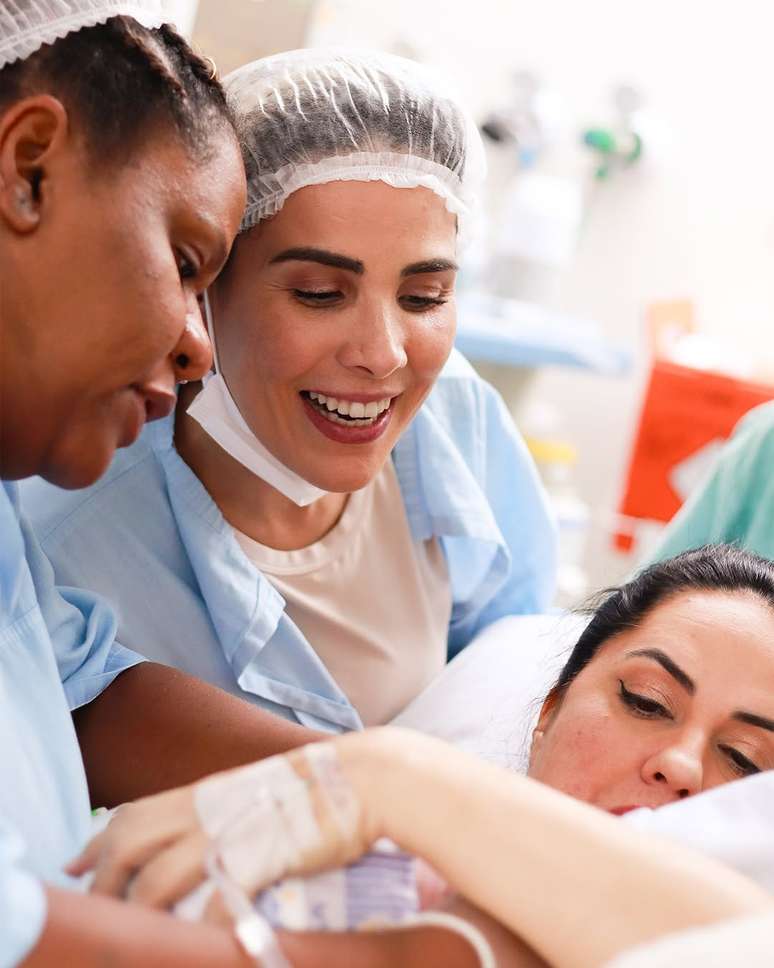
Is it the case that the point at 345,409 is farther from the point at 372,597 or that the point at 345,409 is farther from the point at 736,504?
the point at 736,504

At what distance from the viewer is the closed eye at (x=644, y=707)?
1.37 meters

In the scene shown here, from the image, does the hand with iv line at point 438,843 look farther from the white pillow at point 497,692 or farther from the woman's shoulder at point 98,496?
the white pillow at point 497,692

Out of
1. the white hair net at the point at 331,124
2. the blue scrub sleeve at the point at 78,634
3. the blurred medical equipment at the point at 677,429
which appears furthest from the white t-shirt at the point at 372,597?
the blurred medical equipment at the point at 677,429

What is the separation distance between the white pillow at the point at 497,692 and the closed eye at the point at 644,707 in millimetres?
317

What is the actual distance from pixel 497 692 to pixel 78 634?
0.77 m

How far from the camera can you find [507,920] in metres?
0.87

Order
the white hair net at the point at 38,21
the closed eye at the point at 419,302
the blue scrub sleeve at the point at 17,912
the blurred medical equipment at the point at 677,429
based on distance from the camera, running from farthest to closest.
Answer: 1. the blurred medical equipment at the point at 677,429
2. the closed eye at the point at 419,302
3. the white hair net at the point at 38,21
4. the blue scrub sleeve at the point at 17,912

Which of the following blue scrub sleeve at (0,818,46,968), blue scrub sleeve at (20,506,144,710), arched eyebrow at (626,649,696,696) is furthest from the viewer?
arched eyebrow at (626,649,696,696)

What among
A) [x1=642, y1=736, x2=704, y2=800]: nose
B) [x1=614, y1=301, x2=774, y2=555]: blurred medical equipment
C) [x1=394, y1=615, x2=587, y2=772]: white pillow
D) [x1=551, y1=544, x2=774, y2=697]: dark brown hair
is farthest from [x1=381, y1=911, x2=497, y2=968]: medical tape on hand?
[x1=614, y1=301, x2=774, y2=555]: blurred medical equipment

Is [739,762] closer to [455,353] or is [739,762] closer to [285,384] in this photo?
[285,384]

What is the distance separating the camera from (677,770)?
49.9 inches

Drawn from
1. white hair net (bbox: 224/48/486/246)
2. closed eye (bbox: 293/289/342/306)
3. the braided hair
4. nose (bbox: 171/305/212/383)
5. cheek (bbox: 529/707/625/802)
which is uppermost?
the braided hair

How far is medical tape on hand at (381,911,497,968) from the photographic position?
85cm

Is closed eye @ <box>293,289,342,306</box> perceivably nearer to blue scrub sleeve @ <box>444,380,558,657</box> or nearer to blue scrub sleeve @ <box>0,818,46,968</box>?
blue scrub sleeve @ <box>444,380,558,657</box>
